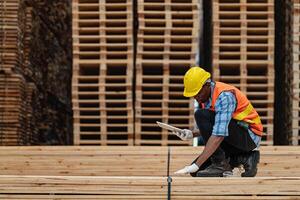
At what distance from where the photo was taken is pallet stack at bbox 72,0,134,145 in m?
6.79

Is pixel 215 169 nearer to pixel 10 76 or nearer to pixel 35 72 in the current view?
pixel 10 76

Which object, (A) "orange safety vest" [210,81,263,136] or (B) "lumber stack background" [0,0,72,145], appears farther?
(B) "lumber stack background" [0,0,72,145]

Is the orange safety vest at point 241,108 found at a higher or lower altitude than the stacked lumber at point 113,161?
higher

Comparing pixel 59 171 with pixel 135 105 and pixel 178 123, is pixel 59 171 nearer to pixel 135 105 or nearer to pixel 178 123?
pixel 135 105

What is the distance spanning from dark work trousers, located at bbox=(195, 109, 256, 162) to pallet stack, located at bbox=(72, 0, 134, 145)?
7.57 ft

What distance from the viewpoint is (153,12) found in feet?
22.6

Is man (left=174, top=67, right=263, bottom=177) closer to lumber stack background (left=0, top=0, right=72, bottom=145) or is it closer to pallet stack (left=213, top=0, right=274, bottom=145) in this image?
pallet stack (left=213, top=0, right=274, bottom=145)

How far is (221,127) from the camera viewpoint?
4230 millimetres

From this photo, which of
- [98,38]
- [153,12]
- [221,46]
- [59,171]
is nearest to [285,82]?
[221,46]

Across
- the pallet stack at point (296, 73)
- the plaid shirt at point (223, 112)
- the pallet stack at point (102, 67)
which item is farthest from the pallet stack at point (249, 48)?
the plaid shirt at point (223, 112)

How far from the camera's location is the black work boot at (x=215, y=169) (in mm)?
4441

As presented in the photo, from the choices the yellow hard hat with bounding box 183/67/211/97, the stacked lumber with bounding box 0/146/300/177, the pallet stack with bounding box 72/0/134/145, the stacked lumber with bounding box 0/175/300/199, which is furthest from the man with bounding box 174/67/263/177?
the pallet stack with bounding box 72/0/134/145

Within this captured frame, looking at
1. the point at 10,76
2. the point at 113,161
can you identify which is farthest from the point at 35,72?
the point at 113,161

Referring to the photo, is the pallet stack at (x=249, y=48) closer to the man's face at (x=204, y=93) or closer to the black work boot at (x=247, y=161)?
the black work boot at (x=247, y=161)
